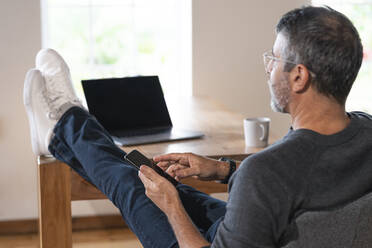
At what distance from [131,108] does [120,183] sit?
58 centimetres

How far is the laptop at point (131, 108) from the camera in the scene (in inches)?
82.2

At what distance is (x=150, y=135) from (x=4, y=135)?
4.22 feet

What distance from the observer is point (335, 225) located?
3.51ft

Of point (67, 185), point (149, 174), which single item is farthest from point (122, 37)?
point (149, 174)

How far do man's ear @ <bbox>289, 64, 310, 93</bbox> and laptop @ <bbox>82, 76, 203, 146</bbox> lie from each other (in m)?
0.90

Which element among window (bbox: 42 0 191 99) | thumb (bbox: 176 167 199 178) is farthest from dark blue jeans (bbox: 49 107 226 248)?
window (bbox: 42 0 191 99)

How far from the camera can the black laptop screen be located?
6.95 ft

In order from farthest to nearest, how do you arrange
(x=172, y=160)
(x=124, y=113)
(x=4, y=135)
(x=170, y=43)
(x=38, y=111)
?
(x=170, y=43)
(x=4, y=135)
(x=124, y=113)
(x=38, y=111)
(x=172, y=160)

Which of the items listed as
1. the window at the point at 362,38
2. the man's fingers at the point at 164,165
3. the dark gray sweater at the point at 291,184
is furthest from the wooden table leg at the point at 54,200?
the window at the point at 362,38

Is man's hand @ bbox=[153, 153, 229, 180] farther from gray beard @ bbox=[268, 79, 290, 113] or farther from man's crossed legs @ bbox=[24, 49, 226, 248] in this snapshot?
gray beard @ bbox=[268, 79, 290, 113]

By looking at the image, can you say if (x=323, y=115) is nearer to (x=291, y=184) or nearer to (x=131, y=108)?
(x=291, y=184)

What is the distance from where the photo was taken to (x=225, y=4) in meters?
3.14

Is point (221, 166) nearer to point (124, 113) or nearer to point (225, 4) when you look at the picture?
point (124, 113)

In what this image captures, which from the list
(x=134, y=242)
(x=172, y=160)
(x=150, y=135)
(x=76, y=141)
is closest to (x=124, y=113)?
(x=150, y=135)
